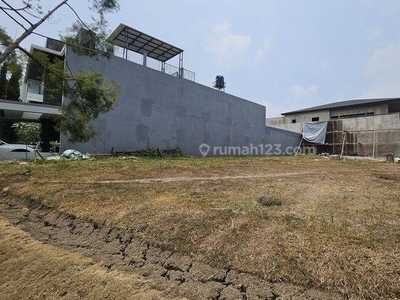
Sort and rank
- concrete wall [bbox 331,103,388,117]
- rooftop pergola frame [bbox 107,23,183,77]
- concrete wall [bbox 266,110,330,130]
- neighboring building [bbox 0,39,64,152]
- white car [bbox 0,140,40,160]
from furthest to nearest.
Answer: concrete wall [bbox 266,110,330,130]
concrete wall [bbox 331,103,388,117]
rooftop pergola frame [bbox 107,23,183,77]
neighboring building [bbox 0,39,64,152]
white car [bbox 0,140,40,160]

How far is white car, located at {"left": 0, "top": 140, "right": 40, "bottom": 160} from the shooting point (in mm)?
9375

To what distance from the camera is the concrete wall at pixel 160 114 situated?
1122 centimetres

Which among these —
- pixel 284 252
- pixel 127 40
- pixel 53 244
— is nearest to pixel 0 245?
pixel 53 244

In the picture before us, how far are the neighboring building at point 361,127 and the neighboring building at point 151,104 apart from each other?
6842mm

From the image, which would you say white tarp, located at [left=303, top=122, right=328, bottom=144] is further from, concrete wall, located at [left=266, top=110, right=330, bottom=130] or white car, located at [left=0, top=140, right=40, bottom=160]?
white car, located at [left=0, top=140, right=40, bottom=160]

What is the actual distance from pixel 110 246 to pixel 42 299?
0.64 metres

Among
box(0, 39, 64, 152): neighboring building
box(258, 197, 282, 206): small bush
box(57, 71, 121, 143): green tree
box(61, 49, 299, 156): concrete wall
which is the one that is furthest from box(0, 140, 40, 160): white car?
box(258, 197, 282, 206): small bush

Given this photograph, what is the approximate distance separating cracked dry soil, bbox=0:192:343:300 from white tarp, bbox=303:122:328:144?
18.8 meters

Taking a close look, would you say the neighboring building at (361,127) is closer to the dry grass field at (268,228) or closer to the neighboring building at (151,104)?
the neighboring building at (151,104)

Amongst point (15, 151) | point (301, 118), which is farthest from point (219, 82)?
point (15, 151)

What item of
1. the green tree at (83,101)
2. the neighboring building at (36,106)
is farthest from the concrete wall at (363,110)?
the neighboring building at (36,106)

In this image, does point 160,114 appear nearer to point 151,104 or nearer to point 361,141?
point 151,104

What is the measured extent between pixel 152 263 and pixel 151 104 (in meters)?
11.4

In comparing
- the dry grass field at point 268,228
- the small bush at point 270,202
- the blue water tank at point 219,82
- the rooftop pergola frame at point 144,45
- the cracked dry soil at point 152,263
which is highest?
the rooftop pergola frame at point 144,45
